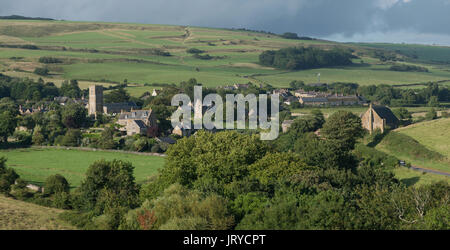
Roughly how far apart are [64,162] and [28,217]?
2515 centimetres

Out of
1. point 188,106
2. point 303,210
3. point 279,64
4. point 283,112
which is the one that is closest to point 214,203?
point 303,210

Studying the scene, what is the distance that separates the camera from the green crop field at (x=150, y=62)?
12912cm

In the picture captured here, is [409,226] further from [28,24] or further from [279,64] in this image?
[28,24]

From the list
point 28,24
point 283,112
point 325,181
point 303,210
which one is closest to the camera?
point 303,210

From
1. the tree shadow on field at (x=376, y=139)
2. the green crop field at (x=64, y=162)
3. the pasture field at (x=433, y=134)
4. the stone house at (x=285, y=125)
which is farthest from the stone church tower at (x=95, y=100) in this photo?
the pasture field at (x=433, y=134)

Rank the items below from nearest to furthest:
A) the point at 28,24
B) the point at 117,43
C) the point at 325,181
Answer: the point at 325,181
the point at 117,43
the point at 28,24

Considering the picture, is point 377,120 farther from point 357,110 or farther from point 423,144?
point 357,110

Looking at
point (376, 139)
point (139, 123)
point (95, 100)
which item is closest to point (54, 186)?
point (139, 123)

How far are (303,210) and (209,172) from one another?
1147 cm

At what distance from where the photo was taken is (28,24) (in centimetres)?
19712

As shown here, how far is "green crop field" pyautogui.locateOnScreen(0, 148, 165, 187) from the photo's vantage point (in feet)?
163

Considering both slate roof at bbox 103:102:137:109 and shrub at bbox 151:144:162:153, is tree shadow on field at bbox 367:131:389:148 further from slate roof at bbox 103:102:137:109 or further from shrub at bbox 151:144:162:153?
slate roof at bbox 103:102:137:109

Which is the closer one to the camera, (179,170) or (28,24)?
(179,170)

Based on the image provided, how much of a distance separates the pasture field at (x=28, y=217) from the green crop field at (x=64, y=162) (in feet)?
31.9
